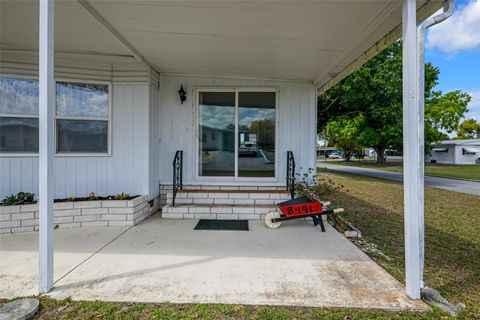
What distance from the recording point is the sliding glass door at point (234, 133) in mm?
5387

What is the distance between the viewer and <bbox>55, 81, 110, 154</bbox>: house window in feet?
14.5

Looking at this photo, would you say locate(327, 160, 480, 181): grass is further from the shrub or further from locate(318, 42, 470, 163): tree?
the shrub

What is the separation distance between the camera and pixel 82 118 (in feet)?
14.6

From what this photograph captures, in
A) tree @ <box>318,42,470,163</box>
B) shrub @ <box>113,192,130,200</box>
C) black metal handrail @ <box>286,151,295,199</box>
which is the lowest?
shrub @ <box>113,192,130,200</box>

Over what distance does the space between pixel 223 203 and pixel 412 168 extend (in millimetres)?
3176

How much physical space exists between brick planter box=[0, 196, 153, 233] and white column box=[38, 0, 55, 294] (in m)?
1.85

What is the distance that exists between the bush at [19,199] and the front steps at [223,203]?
1.90m

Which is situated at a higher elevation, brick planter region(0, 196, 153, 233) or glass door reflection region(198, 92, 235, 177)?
glass door reflection region(198, 92, 235, 177)

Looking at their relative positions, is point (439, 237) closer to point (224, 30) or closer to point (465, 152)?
point (224, 30)

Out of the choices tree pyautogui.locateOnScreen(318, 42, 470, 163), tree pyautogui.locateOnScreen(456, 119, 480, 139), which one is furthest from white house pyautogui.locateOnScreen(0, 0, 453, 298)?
tree pyautogui.locateOnScreen(456, 119, 480, 139)

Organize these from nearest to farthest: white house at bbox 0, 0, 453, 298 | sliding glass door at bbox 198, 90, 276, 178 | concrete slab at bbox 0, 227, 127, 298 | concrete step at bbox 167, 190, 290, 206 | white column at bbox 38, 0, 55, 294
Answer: white column at bbox 38, 0, 55, 294 → concrete slab at bbox 0, 227, 127, 298 → white house at bbox 0, 0, 453, 298 → concrete step at bbox 167, 190, 290, 206 → sliding glass door at bbox 198, 90, 276, 178

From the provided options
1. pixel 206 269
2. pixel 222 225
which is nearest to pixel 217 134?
pixel 222 225

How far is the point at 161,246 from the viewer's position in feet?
10.8

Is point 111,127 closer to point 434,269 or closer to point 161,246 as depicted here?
point 161,246
